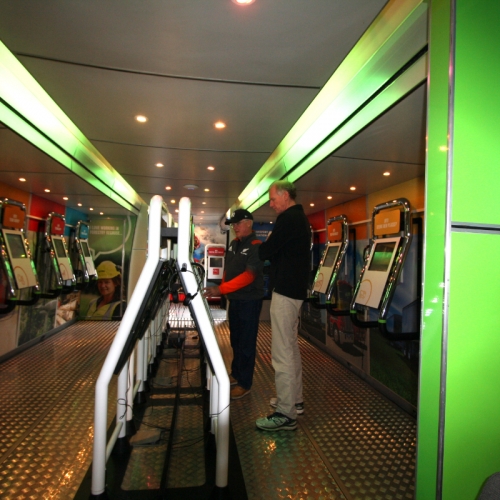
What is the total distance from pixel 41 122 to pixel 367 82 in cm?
289

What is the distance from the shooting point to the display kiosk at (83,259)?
717 cm

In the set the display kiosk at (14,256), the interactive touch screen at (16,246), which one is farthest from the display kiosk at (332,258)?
the interactive touch screen at (16,246)

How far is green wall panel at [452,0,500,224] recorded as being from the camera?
1434 mm

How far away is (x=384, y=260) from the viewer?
149 inches

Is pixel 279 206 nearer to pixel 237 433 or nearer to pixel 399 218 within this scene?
pixel 399 218

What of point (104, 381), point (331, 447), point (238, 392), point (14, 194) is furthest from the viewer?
point (14, 194)

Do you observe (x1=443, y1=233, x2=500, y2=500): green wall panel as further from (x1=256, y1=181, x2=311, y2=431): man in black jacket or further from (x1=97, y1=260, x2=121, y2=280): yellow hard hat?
(x1=97, y1=260, x2=121, y2=280): yellow hard hat

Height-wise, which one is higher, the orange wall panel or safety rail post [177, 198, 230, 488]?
the orange wall panel

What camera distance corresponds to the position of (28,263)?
16.5 ft

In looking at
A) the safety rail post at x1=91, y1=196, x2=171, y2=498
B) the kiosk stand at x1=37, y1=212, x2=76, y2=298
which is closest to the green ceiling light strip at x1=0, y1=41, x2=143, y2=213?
the kiosk stand at x1=37, y1=212, x2=76, y2=298

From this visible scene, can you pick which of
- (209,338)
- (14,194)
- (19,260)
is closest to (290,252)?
(209,338)

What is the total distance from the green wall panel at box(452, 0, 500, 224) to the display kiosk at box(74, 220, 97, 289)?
7.06 metres

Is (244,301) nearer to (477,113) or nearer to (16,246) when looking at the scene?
(477,113)

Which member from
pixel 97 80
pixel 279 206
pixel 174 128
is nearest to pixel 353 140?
pixel 279 206
